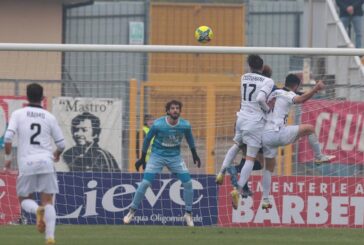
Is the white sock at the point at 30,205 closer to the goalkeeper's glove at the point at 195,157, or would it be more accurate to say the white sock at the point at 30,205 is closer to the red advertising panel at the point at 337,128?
the goalkeeper's glove at the point at 195,157

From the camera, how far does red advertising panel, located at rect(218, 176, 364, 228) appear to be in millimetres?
21250

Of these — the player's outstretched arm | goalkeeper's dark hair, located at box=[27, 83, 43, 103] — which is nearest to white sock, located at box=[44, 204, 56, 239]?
goalkeeper's dark hair, located at box=[27, 83, 43, 103]

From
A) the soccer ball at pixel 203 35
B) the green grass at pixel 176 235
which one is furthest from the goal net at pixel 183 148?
the green grass at pixel 176 235

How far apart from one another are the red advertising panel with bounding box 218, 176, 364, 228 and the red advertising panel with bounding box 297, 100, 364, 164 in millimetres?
593

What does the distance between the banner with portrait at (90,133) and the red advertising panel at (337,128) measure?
3221 millimetres

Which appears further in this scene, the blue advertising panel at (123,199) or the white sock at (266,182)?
the blue advertising panel at (123,199)

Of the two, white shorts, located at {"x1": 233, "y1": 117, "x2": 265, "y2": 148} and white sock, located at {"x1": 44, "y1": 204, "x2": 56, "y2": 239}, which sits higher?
white shorts, located at {"x1": 233, "y1": 117, "x2": 265, "y2": 148}

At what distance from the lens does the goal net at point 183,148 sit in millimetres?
21109

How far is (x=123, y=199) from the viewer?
21.2 metres

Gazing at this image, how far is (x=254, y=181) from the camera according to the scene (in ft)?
69.8

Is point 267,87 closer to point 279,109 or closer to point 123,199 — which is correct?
point 279,109

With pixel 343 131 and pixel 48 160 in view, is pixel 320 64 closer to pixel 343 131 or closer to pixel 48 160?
pixel 343 131

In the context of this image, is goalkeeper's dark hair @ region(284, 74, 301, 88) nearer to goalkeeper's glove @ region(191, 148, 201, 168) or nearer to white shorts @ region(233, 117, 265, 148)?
white shorts @ region(233, 117, 265, 148)

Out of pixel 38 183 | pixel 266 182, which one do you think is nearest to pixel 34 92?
pixel 38 183
